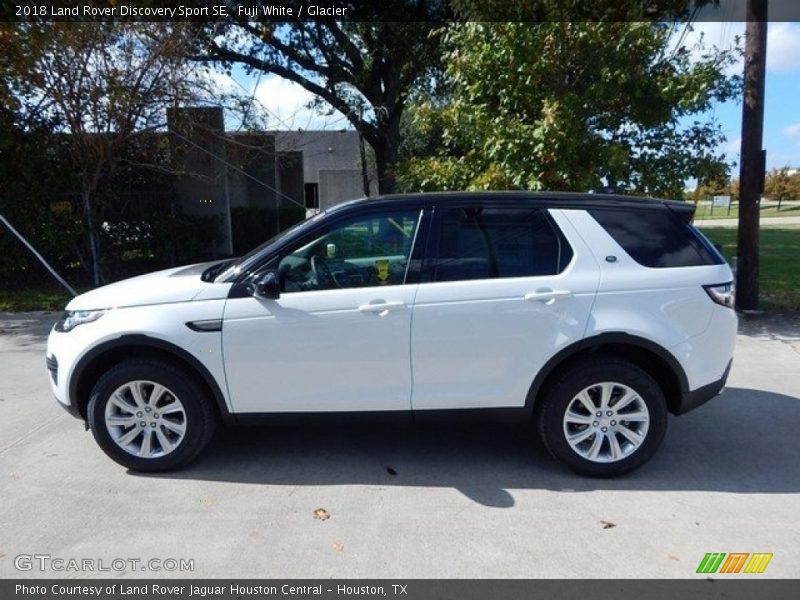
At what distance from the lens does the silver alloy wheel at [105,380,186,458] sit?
13.1ft

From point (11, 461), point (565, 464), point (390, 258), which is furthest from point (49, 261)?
point (565, 464)

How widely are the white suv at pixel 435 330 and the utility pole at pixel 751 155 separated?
5401 millimetres

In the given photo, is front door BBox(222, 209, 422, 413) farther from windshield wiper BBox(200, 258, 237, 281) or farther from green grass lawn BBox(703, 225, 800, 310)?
green grass lawn BBox(703, 225, 800, 310)

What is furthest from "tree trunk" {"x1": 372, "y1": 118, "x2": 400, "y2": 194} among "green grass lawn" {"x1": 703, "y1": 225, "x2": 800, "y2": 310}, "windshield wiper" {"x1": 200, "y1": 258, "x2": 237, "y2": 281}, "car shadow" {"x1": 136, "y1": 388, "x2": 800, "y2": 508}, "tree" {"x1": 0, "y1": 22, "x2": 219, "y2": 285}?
"car shadow" {"x1": 136, "y1": 388, "x2": 800, "y2": 508}

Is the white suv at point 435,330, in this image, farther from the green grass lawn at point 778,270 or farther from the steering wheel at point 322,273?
the green grass lawn at point 778,270

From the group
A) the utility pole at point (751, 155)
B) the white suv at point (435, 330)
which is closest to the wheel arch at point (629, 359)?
the white suv at point (435, 330)

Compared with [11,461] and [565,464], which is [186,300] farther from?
[565,464]

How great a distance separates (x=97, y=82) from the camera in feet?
31.7

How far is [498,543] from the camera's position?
327 centimetres

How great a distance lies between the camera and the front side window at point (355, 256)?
396cm

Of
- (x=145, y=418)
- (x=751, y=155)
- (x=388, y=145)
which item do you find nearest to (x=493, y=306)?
(x=145, y=418)

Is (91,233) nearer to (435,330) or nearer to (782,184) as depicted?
(435,330)

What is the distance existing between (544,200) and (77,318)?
3180 millimetres
